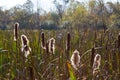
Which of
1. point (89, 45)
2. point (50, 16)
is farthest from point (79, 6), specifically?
point (89, 45)

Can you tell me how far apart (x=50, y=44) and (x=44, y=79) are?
1.22 ft

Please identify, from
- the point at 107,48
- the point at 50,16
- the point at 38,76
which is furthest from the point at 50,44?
the point at 50,16

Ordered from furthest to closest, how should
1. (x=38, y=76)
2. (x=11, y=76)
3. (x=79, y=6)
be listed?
1. (x=79, y=6)
2. (x=11, y=76)
3. (x=38, y=76)

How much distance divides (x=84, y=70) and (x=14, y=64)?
79cm

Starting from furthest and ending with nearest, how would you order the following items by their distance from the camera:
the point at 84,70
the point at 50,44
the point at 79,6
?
the point at 79,6 < the point at 84,70 < the point at 50,44

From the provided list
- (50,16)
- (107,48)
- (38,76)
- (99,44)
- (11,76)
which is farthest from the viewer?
(50,16)

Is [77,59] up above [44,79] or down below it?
above

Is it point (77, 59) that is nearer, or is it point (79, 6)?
point (77, 59)

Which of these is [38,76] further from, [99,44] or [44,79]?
[99,44]

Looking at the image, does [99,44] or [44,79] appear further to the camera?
[99,44]

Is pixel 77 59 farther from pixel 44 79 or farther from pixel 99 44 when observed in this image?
pixel 99 44

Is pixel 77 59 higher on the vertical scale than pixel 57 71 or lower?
higher

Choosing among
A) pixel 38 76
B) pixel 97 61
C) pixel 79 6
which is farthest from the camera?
pixel 79 6

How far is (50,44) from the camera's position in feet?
8.12
